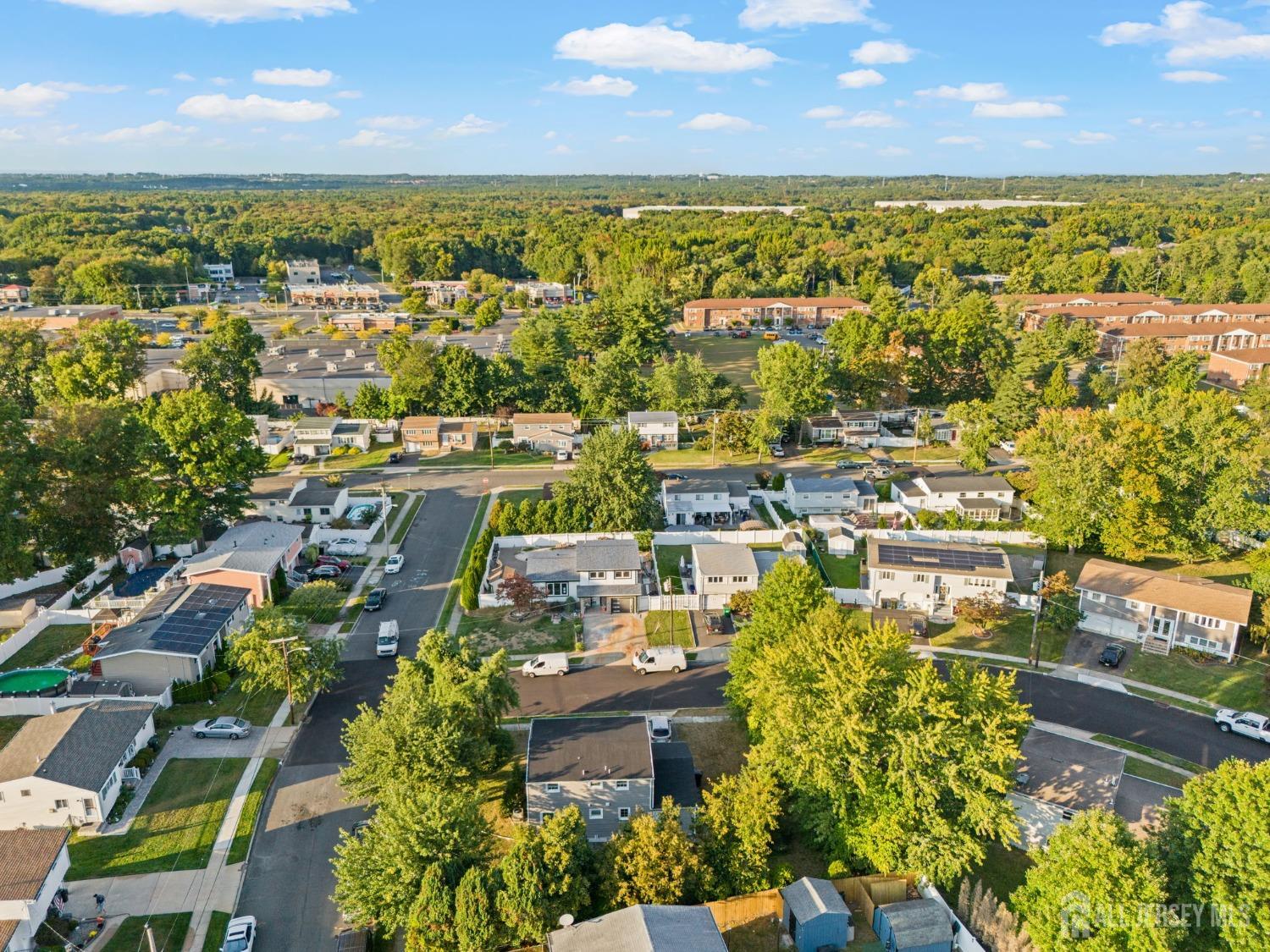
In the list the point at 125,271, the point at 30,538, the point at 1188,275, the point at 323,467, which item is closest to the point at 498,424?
the point at 323,467

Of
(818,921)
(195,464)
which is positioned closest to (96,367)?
(195,464)

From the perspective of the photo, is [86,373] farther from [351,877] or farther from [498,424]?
[351,877]

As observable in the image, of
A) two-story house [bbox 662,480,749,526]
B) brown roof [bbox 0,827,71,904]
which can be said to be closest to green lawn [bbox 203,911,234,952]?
brown roof [bbox 0,827,71,904]

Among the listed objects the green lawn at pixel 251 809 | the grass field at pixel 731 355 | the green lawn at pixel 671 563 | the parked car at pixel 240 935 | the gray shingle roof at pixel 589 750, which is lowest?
the green lawn at pixel 251 809

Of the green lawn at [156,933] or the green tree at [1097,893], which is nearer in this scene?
the green tree at [1097,893]

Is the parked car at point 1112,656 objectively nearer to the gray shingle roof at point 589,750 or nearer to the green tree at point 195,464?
the gray shingle roof at point 589,750

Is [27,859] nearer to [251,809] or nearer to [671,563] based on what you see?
[251,809]

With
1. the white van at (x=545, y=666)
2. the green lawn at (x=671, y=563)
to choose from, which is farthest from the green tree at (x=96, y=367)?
the white van at (x=545, y=666)
